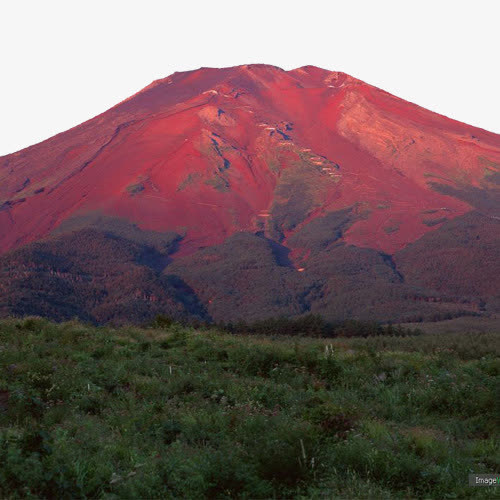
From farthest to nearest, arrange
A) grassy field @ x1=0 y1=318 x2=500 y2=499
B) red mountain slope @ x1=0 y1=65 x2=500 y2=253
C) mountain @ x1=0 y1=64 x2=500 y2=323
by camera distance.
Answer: red mountain slope @ x1=0 y1=65 x2=500 y2=253 < mountain @ x1=0 y1=64 x2=500 y2=323 < grassy field @ x1=0 y1=318 x2=500 y2=499

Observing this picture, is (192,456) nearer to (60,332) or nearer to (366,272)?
(60,332)

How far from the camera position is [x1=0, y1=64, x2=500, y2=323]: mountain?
4922cm

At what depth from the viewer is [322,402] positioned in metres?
8.09

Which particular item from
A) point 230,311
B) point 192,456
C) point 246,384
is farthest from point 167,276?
point 192,456

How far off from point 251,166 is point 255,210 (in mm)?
9329

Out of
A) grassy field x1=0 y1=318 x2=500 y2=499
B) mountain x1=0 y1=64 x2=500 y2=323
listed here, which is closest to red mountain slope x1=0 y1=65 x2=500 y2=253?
mountain x1=0 y1=64 x2=500 y2=323

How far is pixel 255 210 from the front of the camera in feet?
226

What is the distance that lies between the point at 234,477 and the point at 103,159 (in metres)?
75.3

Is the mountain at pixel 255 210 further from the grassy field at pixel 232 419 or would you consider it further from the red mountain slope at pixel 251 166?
the grassy field at pixel 232 419

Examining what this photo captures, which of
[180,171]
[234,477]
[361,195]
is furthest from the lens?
[180,171]

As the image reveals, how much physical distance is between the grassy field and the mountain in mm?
28197

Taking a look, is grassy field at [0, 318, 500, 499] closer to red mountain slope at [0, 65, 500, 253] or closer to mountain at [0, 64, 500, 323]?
mountain at [0, 64, 500, 323]

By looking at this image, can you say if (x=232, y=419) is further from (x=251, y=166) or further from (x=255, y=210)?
(x=251, y=166)

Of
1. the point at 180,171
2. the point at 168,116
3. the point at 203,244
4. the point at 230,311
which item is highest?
the point at 168,116
